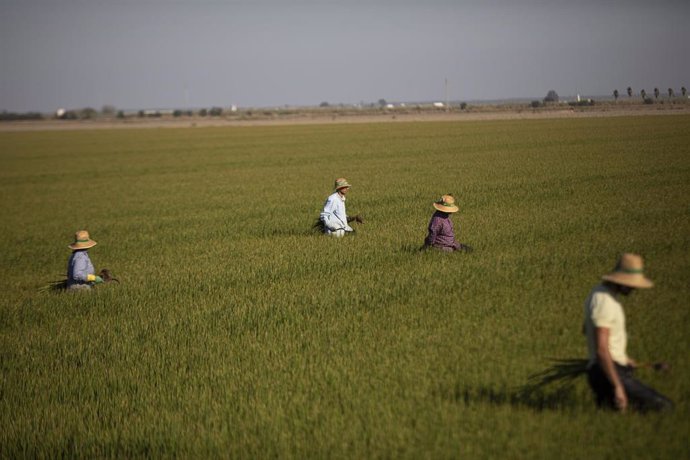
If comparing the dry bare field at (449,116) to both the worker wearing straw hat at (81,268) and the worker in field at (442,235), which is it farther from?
the worker wearing straw hat at (81,268)

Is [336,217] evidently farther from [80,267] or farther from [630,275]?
[630,275]

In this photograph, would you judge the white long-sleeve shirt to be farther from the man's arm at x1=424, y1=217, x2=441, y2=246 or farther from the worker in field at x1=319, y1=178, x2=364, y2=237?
the man's arm at x1=424, y1=217, x2=441, y2=246

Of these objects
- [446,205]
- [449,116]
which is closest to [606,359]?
[446,205]

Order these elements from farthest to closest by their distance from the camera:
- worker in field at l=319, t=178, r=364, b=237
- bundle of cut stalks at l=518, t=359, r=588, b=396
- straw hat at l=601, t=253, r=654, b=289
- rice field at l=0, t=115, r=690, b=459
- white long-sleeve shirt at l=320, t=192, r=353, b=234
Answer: white long-sleeve shirt at l=320, t=192, r=353, b=234 < worker in field at l=319, t=178, r=364, b=237 < bundle of cut stalks at l=518, t=359, r=588, b=396 < rice field at l=0, t=115, r=690, b=459 < straw hat at l=601, t=253, r=654, b=289

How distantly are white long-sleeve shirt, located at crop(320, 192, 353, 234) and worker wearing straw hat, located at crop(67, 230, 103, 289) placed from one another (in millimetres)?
4720

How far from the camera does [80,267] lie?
10.9 metres

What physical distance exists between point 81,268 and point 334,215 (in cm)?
518

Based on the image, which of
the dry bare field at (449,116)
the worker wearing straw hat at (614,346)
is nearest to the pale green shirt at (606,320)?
the worker wearing straw hat at (614,346)

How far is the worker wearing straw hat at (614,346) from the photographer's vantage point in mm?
5062

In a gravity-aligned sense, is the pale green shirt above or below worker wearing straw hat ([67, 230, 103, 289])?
above

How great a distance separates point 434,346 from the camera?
7.15m

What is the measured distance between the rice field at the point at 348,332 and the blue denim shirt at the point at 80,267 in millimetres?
352

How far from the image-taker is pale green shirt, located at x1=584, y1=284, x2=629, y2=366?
508 cm

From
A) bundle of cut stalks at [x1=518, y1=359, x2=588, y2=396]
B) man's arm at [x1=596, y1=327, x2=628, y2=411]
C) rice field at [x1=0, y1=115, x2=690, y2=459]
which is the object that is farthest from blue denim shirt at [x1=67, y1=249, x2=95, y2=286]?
man's arm at [x1=596, y1=327, x2=628, y2=411]
